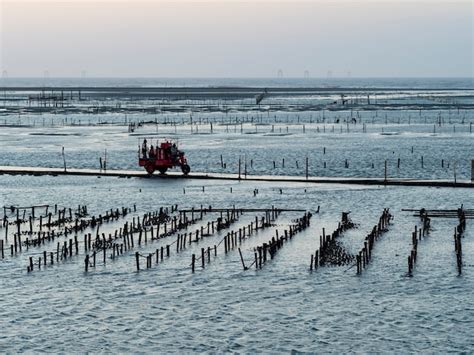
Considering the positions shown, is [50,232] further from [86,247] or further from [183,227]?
[183,227]

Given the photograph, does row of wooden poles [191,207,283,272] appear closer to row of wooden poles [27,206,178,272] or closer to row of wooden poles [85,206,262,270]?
row of wooden poles [85,206,262,270]

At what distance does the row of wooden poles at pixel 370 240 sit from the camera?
40.2 metres

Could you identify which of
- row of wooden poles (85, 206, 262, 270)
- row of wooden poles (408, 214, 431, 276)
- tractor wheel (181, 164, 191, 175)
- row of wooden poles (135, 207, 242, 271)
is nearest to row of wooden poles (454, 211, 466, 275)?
row of wooden poles (408, 214, 431, 276)

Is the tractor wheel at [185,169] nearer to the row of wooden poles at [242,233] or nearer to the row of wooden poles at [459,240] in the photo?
the row of wooden poles at [242,233]

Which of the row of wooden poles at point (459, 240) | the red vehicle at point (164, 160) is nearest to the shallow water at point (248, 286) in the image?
the row of wooden poles at point (459, 240)

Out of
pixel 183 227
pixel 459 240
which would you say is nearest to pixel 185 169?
pixel 183 227

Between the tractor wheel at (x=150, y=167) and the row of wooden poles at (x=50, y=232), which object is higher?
the tractor wheel at (x=150, y=167)

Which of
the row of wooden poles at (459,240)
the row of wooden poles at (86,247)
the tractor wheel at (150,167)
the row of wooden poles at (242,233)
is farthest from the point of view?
the tractor wheel at (150,167)

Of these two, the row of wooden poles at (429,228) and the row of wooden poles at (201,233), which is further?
the row of wooden poles at (201,233)

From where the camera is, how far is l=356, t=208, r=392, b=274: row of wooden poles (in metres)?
40.2

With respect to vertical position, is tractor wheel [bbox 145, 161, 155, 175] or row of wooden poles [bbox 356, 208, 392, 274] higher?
tractor wheel [bbox 145, 161, 155, 175]

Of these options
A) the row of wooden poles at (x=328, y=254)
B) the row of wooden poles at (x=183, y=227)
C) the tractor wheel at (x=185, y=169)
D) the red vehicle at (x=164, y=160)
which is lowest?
the row of wooden poles at (x=328, y=254)

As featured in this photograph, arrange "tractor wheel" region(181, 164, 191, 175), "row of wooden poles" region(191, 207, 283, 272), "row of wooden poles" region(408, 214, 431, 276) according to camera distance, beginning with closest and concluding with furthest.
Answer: "row of wooden poles" region(408, 214, 431, 276) → "row of wooden poles" region(191, 207, 283, 272) → "tractor wheel" region(181, 164, 191, 175)

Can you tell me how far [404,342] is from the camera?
31.4m
